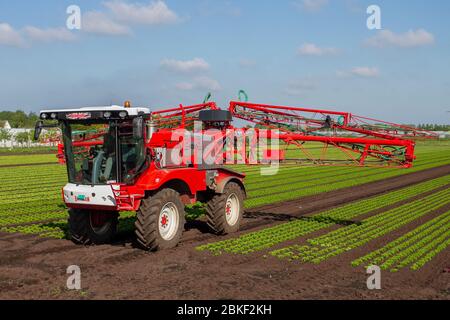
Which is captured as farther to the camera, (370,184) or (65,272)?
(370,184)

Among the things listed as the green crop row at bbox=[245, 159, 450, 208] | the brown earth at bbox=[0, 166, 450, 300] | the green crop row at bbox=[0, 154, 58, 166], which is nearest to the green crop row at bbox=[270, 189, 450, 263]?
the brown earth at bbox=[0, 166, 450, 300]

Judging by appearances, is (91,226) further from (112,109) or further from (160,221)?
(112,109)

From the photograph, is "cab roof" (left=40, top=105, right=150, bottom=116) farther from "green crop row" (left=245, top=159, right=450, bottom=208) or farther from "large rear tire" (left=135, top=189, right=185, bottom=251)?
"green crop row" (left=245, top=159, right=450, bottom=208)

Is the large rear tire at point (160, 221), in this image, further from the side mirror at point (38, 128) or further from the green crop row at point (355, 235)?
the side mirror at point (38, 128)

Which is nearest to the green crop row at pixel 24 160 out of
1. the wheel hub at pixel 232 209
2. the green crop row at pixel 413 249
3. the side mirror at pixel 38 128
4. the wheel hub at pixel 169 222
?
the wheel hub at pixel 232 209

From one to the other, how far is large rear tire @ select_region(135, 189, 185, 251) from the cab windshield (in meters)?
0.58

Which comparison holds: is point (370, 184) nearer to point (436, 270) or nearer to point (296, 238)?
point (296, 238)

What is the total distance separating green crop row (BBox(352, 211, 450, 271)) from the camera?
8117 mm

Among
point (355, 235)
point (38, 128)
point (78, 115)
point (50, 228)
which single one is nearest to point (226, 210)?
point (355, 235)

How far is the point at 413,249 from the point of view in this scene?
903 centimetres

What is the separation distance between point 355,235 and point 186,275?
4461mm

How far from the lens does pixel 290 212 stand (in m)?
13.5
